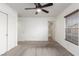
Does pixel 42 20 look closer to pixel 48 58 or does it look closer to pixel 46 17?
pixel 46 17

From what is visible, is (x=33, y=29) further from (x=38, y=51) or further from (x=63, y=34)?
(x=38, y=51)

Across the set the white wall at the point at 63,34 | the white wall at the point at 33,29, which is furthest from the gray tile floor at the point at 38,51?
the white wall at the point at 33,29

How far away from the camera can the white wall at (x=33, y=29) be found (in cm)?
912

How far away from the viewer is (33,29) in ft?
30.2

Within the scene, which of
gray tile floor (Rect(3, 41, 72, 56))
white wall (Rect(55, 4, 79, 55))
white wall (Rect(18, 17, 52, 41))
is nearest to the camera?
white wall (Rect(55, 4, 79, 55))

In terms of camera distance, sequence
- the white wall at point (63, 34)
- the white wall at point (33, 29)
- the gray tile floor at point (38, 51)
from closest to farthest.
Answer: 1. the white wall at point (63, 34)
2. the gray tile floor at point (38, 51)
3. the white wall at point (33, 29)

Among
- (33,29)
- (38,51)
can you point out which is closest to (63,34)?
(38,51)

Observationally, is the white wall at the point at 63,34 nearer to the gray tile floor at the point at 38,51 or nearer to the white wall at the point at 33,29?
the gray tile floor at the point at 38,51

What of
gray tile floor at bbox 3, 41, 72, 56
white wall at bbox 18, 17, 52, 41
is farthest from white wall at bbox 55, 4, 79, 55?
white wall at bbox 18, 17, 52, 41

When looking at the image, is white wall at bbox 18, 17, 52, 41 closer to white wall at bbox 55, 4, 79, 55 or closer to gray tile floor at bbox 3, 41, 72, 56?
white wall at bbox 55, 4, 79, 55

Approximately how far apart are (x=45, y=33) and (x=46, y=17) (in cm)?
157

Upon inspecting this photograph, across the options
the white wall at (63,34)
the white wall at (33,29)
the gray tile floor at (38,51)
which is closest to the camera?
the white wall at (63,34)

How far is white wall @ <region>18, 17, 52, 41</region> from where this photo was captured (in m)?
9.12

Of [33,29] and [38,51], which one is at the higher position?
[33,29]
